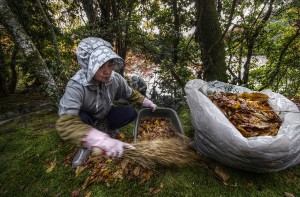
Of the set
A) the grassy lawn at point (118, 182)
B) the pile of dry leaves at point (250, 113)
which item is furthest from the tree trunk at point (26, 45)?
the pile of dry leaves at point (250, 113)

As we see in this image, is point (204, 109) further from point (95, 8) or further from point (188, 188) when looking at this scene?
point (95, 8)

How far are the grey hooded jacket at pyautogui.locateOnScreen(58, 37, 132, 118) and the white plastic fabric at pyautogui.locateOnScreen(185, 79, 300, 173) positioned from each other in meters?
0.96

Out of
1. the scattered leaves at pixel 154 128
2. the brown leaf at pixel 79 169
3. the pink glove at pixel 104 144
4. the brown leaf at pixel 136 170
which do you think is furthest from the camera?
the scattered leaves at pixel 154 128

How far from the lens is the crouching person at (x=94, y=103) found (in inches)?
57.7

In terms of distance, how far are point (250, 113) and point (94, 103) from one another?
1659 mm

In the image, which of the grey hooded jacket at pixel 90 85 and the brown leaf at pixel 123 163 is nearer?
the grey hooded jacket at pixel 90 85

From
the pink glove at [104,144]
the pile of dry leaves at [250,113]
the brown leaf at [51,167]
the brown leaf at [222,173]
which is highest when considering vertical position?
the pile of dry leaves at [250,113]

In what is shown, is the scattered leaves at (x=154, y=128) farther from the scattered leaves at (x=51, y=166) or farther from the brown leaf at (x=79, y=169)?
the scattered leaves at (x=51, y=166)

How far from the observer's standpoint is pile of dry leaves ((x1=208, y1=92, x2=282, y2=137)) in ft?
5.82

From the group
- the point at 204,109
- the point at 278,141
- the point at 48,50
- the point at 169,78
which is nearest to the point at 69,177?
the point at 204,109

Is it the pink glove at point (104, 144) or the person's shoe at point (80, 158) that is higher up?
the pink glove at point (104, 144)

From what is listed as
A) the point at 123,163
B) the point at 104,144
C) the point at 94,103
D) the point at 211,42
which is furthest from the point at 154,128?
the point at 211,42

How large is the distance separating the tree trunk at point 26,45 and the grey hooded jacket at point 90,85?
104 cm

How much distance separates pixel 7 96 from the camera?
18.0 feet
